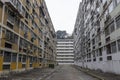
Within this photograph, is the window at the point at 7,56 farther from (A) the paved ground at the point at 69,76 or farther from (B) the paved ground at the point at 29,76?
(A) the paved ground at the point at 69,76

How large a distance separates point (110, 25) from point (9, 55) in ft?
63.6

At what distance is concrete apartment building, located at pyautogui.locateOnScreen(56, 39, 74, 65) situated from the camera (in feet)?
461

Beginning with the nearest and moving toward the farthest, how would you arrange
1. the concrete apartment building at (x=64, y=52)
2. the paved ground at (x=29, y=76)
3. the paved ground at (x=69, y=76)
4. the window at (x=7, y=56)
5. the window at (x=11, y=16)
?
the paved ground at (x=29, y=76), the paved ground at (x=69, y=76), the window at (x=7, y=56), the window at (x=11, y=16), the concrete apartment building at (x=64, y=52)

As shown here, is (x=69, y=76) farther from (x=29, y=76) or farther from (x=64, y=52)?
(x=64, y=52)

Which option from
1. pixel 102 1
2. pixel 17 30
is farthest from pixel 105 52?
pixel 17 30

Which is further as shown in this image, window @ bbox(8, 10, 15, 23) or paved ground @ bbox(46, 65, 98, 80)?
window @ bbox(8, 10, 15, 23)

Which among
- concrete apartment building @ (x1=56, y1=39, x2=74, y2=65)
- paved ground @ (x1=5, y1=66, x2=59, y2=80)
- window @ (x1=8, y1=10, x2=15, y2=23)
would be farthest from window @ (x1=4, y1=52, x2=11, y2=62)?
concrete apartment building @ (x1=56, y1=39, x2=74, y2=65)

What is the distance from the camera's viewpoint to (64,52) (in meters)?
141

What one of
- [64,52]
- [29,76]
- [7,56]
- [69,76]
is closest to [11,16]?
[7,56]

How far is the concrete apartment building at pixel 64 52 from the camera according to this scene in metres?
140

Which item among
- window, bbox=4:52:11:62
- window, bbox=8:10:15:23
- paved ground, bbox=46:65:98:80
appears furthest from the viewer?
window, bbox=8:10:15:23

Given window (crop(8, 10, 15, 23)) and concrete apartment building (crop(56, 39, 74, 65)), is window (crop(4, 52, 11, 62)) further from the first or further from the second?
concrete apartment building (crop(56, 39, 74, 65))

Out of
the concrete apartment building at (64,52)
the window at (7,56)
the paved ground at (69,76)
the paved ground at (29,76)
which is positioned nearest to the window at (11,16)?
the window at (7,56)

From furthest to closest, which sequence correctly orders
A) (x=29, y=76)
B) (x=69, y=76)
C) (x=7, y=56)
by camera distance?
(x=69, y=76)
(x=7, y=56)
(x=29, y=76)
